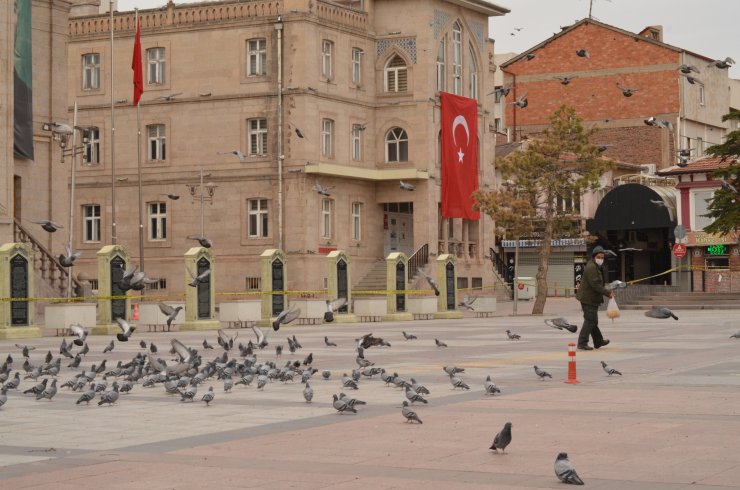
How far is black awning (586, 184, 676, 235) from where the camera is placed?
7325 centimetres

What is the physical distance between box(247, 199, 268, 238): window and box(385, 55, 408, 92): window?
856 centimetres

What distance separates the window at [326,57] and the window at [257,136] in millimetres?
3494

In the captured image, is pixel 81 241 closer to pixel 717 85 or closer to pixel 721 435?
pixel 717 85

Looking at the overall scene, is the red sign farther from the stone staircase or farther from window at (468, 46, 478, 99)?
window at (468, 46, 478, 99)

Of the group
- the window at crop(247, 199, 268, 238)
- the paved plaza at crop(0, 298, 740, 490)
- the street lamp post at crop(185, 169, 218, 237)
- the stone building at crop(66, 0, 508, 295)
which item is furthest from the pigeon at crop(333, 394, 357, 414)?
the window at crop(247, 199, 268, 238)

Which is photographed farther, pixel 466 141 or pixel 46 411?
pixel 466 141

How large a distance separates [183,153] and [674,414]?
169 feet

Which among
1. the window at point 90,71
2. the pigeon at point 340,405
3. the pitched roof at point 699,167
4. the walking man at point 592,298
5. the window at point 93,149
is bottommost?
the pigeon at point 340,405

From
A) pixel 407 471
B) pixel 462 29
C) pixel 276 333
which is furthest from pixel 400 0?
pixel 407 471

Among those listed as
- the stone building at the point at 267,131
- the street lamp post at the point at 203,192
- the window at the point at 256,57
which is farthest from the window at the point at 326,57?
the street lamp post at the point at 203,192

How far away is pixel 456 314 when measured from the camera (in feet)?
177

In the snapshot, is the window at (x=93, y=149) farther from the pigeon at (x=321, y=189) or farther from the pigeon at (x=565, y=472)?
the pigeon at (x=565, y=472)

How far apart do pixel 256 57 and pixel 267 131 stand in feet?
11.2

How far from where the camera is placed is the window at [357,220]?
65875 mm
